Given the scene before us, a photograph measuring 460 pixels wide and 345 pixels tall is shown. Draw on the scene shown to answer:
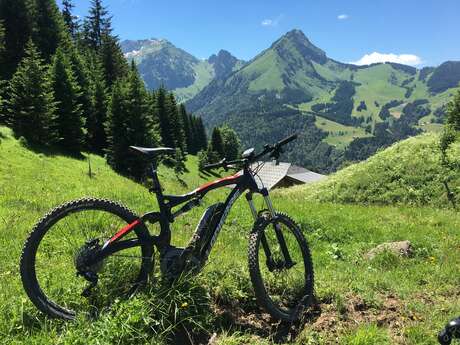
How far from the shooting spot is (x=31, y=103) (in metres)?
A: 38.8

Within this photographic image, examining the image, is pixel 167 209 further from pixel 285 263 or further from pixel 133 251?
pixel 285 263

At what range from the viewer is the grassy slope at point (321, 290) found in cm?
431

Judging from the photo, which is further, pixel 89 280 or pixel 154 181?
pixel 154 181

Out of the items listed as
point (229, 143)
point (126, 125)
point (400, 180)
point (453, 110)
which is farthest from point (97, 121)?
point (229, 143)

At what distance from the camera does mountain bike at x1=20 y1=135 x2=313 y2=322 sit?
15.4 ft

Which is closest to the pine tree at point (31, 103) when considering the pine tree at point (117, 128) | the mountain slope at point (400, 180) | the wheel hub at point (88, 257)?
the pine tree at point (117, 128)

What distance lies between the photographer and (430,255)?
10.6m

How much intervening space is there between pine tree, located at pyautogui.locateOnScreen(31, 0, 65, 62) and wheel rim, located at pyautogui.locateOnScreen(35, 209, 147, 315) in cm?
6160

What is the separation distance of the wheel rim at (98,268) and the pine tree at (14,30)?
57177mm

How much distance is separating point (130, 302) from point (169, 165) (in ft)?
209

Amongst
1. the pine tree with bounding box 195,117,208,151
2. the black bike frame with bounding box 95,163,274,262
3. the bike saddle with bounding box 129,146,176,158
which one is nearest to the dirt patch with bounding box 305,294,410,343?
the black bike frame with bounding box 95,163,274,262

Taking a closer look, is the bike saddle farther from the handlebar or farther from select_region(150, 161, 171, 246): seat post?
the handlebar

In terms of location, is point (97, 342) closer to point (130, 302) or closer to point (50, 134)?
point (130, 302)

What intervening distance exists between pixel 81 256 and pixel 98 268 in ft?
0.79
